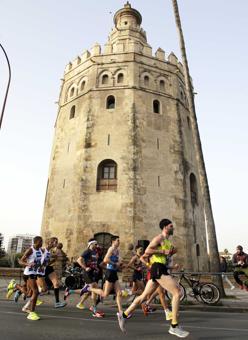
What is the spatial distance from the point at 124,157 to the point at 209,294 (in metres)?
11.5

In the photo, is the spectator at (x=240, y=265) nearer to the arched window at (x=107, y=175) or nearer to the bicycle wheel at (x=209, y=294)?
the bicycle wheel at (x=209, y=294)

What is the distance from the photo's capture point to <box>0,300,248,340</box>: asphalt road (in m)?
4.41

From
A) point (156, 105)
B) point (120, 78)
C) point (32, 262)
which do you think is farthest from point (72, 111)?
point (32, 262)

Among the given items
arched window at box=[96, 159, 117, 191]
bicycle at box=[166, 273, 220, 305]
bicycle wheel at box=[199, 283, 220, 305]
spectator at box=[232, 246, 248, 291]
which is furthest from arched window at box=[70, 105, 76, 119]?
bicycle wheel at box=[199, 283, 220, 305]

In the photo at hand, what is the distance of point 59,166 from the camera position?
20.7 meters

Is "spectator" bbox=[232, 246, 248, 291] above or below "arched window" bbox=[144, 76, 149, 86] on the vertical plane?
below

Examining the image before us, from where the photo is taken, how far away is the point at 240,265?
30.0 feet

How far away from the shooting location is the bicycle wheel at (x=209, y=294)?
333 inches

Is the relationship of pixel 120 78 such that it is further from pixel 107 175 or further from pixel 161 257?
pixel 161 257

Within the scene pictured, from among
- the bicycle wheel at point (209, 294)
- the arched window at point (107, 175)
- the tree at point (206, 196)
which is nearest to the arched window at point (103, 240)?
the arched window at point (107, 175)

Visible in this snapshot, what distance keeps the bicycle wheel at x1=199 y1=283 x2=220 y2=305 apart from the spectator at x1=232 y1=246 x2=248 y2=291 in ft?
3.18

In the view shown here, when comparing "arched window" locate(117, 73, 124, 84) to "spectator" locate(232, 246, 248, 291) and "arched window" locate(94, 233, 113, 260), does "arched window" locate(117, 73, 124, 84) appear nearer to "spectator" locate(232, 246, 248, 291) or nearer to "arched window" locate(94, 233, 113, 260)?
"arched window" locate(94, 233, 113, 260)

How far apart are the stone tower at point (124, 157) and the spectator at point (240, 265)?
8135 mm

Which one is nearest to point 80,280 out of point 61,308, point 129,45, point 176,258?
point 61,308
